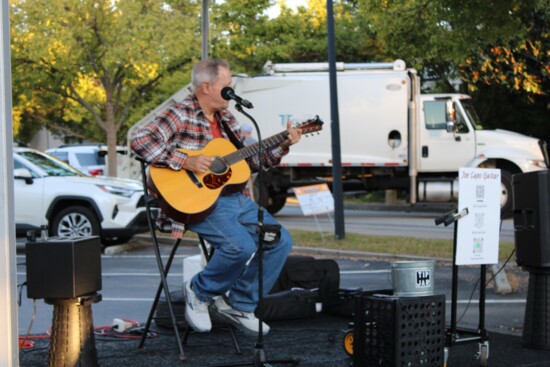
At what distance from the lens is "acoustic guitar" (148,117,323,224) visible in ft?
18.7

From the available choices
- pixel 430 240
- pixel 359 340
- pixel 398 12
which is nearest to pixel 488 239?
pixel 359 340

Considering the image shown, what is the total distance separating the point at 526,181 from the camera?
6.61 metres

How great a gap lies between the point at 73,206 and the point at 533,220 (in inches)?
355

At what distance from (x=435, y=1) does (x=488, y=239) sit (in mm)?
4493

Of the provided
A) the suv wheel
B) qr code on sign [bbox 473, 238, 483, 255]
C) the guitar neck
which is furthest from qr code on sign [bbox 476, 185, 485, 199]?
the suv wheel

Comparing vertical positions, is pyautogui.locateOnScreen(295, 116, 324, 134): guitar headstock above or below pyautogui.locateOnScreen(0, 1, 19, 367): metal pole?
above

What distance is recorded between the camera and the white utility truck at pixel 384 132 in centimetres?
2027

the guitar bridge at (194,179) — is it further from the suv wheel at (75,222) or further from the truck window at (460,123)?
the truck window at (460,123)

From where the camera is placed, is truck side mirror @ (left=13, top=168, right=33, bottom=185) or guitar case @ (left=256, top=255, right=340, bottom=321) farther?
truck side mirror @ (left=13, top=168, right=33, bottom=185)

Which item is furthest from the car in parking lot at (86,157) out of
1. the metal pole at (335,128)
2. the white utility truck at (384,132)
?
the metal pole at (335,128)

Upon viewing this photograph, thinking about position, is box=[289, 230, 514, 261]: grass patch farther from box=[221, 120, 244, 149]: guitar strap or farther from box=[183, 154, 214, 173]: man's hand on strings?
box=[183, 154, 214, 173]: man's hand on strings

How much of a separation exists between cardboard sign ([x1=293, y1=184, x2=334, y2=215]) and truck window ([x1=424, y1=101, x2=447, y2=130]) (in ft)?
21.1

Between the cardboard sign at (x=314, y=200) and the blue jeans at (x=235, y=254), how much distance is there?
8526 mm

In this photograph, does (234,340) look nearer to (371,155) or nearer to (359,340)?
(359,340)
